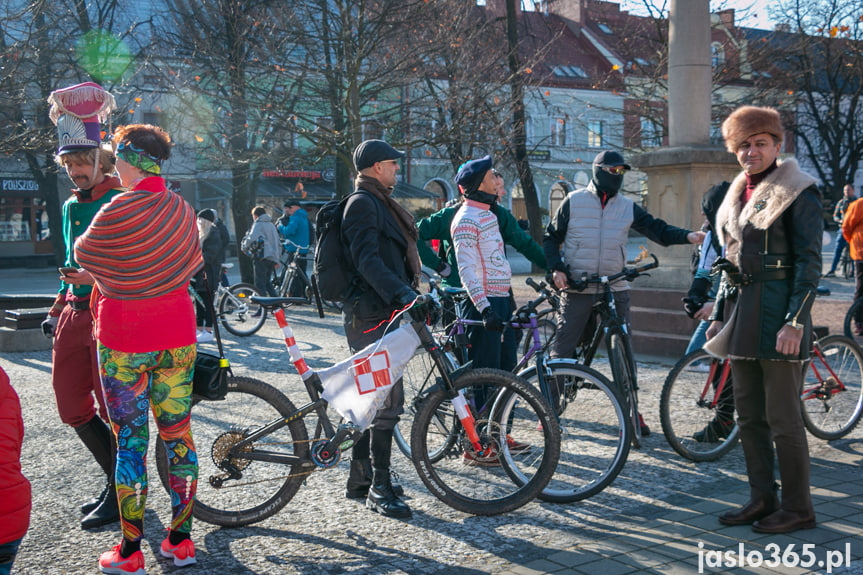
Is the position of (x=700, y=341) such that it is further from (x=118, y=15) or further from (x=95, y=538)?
(x=118, y=15)

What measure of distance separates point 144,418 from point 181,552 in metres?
0.61

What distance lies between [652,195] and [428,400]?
20.7 ft

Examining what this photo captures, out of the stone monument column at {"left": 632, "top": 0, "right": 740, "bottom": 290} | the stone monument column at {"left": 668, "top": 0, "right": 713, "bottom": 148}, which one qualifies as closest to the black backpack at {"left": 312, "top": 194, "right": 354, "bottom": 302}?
the stone monument column at {"left": 632, "top": 0, "right": 740, "bottom": 290}

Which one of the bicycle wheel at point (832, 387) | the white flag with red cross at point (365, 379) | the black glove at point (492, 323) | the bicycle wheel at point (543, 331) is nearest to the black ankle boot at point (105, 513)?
the white flag with red cross at point (365, 379)

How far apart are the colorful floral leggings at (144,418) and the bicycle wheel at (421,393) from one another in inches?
47.1

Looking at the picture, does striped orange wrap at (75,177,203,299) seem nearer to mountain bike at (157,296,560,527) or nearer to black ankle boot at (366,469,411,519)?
mountain bike at (157,296,560,527)

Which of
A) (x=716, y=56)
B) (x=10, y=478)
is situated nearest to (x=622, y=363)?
(x=10, y=478)

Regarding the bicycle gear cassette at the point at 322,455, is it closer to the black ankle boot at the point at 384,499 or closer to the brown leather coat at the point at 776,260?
the black ankle boot at the point at 384,499

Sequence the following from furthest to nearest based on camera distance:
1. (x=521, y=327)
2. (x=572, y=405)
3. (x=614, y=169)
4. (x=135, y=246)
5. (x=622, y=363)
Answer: (x=614, y=169) < (x=622, y=363) < (x=572, y=405) < (x=521, y=327) < (x=135, y=246)

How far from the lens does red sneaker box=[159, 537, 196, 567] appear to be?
150 inches

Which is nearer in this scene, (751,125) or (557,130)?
(751,125)

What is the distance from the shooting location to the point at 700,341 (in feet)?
22.1

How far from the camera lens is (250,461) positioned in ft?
14.3

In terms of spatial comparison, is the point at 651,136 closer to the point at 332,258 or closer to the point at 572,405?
the point at 572,405
